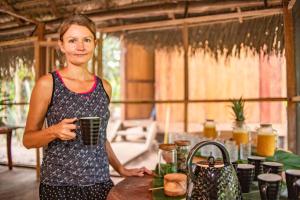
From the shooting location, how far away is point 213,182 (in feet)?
3.36

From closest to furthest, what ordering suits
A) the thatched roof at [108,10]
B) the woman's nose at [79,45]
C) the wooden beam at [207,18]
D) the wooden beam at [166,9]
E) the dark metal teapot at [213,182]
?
the dark metal teapot at [213,182] < the woman's nose at [79,45] < the wooden beam at [207,18] < the wooden beam at [166,9] < the thatched roof at [108,10]

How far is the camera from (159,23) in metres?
4.07

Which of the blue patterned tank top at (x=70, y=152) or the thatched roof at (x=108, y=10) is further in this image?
the thatched roof at (x=108, y=10)

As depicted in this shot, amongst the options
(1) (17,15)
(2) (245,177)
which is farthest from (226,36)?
(2) (245,177)

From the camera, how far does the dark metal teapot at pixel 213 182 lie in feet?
3.36

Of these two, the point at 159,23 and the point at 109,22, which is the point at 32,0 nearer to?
the point at 109,22

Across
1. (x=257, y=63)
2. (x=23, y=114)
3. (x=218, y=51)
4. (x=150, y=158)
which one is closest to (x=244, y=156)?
(x=218, y=51)

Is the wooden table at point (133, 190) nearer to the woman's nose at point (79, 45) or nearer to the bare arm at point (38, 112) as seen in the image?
the bare arm at point (38, 112)

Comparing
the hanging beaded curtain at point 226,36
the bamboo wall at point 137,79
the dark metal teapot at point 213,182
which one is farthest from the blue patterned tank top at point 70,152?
the bamboo wall at point 137,79

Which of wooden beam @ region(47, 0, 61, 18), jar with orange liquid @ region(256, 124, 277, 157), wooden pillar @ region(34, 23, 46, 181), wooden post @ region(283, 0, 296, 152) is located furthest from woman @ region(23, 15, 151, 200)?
wooden pillar @ region(34, 23, 46, 181)

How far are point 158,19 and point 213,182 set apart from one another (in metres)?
3.64

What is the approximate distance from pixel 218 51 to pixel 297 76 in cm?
167

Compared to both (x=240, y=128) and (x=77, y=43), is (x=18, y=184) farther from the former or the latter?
(x=77, y=43)

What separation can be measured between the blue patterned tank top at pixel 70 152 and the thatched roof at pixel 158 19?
2737mm
